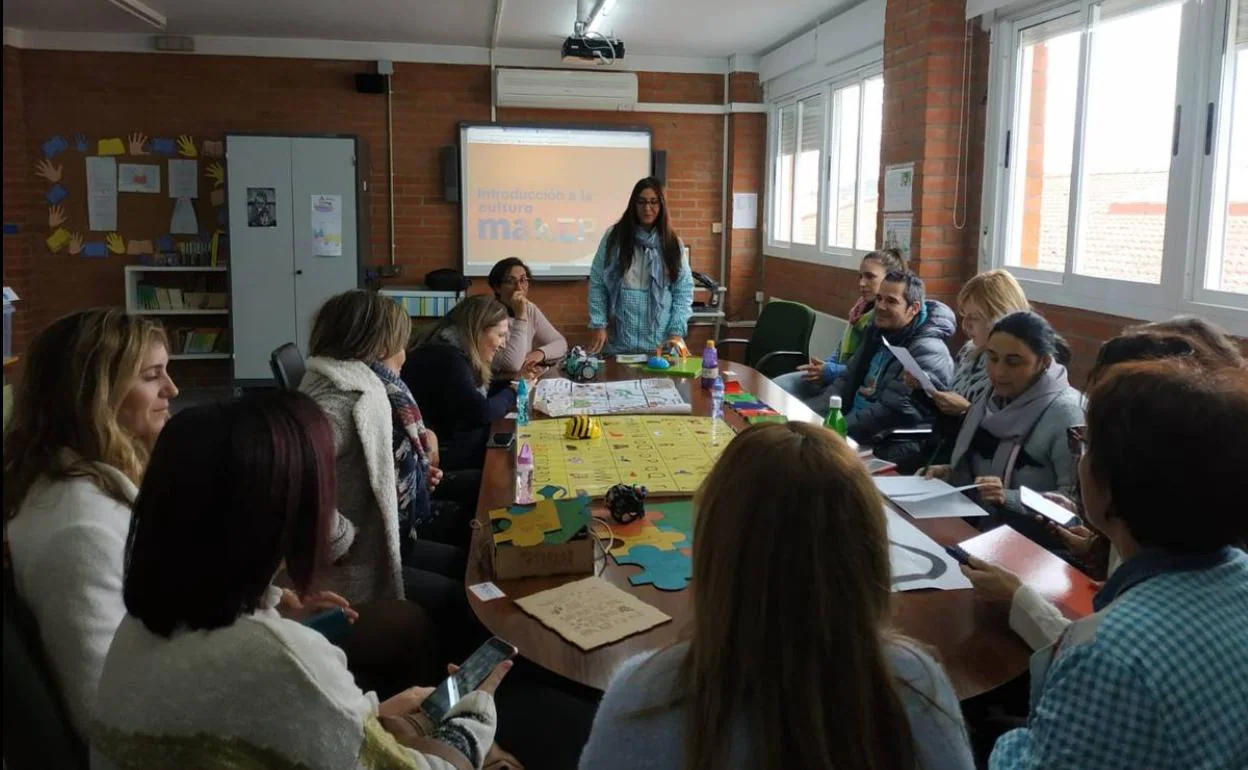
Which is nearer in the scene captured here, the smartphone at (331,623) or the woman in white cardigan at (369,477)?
the smartphone at (331,623)

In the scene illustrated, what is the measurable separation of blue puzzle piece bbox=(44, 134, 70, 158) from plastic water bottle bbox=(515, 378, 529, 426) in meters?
5.10

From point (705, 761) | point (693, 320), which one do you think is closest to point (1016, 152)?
point (693, 320)

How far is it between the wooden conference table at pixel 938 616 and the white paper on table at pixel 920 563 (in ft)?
0.08

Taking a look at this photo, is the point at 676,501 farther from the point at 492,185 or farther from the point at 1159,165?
the point at 492,185

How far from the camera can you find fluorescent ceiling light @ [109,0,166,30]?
5.29 metres

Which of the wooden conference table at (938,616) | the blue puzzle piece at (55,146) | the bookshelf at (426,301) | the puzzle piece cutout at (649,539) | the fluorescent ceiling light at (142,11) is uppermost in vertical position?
the fluorescent ceiling light at (142,11)

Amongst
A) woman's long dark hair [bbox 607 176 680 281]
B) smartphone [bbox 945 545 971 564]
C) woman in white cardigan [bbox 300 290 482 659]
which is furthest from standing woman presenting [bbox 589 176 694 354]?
smartphone [bbox 945 545 971 564]

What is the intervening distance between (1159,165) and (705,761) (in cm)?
316

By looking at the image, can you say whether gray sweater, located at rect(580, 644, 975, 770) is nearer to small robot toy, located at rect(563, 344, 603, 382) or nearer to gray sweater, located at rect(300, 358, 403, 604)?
gray sweater, located at rect(300, 358, 403, 604)

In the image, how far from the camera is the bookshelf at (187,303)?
661 centimetres

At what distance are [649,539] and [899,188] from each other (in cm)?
323

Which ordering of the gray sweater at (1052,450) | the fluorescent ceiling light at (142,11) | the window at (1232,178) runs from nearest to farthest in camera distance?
the gray sweater at (1052,450) → the window at (1232,178) → the fluorescent ceiling light at (142,11)

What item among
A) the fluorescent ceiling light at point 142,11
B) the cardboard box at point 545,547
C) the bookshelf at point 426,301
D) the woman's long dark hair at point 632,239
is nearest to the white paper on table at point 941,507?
the cardboard box at point 545,547

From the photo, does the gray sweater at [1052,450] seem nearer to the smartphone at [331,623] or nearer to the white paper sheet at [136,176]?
the smartphone at [331,623]
